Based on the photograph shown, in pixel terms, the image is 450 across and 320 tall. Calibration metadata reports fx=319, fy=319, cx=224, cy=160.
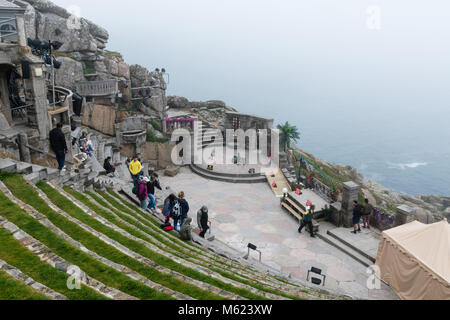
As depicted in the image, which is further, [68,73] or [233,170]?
[68,73]

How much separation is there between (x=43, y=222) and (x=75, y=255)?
1.71 meters

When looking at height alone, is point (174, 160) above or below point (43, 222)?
below

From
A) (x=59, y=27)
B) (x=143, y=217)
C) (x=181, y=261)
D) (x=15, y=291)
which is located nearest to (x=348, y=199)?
(x=143, y=217)

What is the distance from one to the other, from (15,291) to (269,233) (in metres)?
13.3

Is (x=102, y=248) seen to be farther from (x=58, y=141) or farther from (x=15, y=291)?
(x=58, y=141)

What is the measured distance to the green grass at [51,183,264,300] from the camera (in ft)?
26.5

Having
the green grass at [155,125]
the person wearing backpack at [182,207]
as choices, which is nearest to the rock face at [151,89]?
the green grass at [155,125]

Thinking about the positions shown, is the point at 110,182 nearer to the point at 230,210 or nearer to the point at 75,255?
the point at 230,210

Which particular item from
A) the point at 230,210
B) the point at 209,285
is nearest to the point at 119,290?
the point at 209,285

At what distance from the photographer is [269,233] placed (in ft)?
56.7

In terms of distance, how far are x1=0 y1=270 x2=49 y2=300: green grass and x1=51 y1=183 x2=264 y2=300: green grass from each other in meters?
3.45

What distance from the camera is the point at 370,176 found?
477ft

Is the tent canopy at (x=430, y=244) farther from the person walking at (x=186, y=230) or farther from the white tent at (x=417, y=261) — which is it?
the person walking at (x=186, y=230)

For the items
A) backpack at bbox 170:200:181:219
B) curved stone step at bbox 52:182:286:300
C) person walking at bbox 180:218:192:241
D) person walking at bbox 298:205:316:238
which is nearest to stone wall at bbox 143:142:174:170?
person walking at bbox 298:205:316:238
